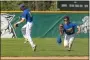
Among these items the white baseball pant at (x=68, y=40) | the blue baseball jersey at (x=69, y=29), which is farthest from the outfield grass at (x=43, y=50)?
the blue baseball jersey at (x=69, y=29)

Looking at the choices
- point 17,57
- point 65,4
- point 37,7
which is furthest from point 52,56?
point 37,7

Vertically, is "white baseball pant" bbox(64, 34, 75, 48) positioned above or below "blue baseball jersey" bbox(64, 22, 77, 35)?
below

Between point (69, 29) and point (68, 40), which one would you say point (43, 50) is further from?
point (69, 29)

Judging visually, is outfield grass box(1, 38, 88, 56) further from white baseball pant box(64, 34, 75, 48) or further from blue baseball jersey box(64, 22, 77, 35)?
blue baseball jersey box(64, 22, 77, 35)

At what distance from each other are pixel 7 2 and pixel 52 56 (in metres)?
24.9

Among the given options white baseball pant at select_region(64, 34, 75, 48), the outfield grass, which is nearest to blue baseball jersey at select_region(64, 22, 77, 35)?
white baseball pant at select_region(64, 34, 75, 48)

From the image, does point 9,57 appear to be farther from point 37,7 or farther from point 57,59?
point 37,7

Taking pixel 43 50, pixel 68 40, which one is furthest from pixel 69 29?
pixel 43 50

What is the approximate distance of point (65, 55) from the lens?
42.2ft

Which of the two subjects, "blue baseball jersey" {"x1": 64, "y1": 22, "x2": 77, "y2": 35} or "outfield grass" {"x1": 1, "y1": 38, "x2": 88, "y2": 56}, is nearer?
"outfield grass" {"x1": 1, "y1": 38, "x2": 88, "y2": 56}

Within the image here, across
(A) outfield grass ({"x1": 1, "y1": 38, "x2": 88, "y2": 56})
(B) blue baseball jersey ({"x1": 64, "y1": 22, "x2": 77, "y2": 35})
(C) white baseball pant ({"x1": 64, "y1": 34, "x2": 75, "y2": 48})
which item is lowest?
(A) outfield grass ({"x1": 1, "y1": 38, "x2": 88, "y2": 56})

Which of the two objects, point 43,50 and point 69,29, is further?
point 43,50

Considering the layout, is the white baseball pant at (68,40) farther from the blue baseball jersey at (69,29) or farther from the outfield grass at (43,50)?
the outfield grass at (43,50)

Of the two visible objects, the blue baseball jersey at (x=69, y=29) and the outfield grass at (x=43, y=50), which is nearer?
the outfield grass at (x=43, y=50)
